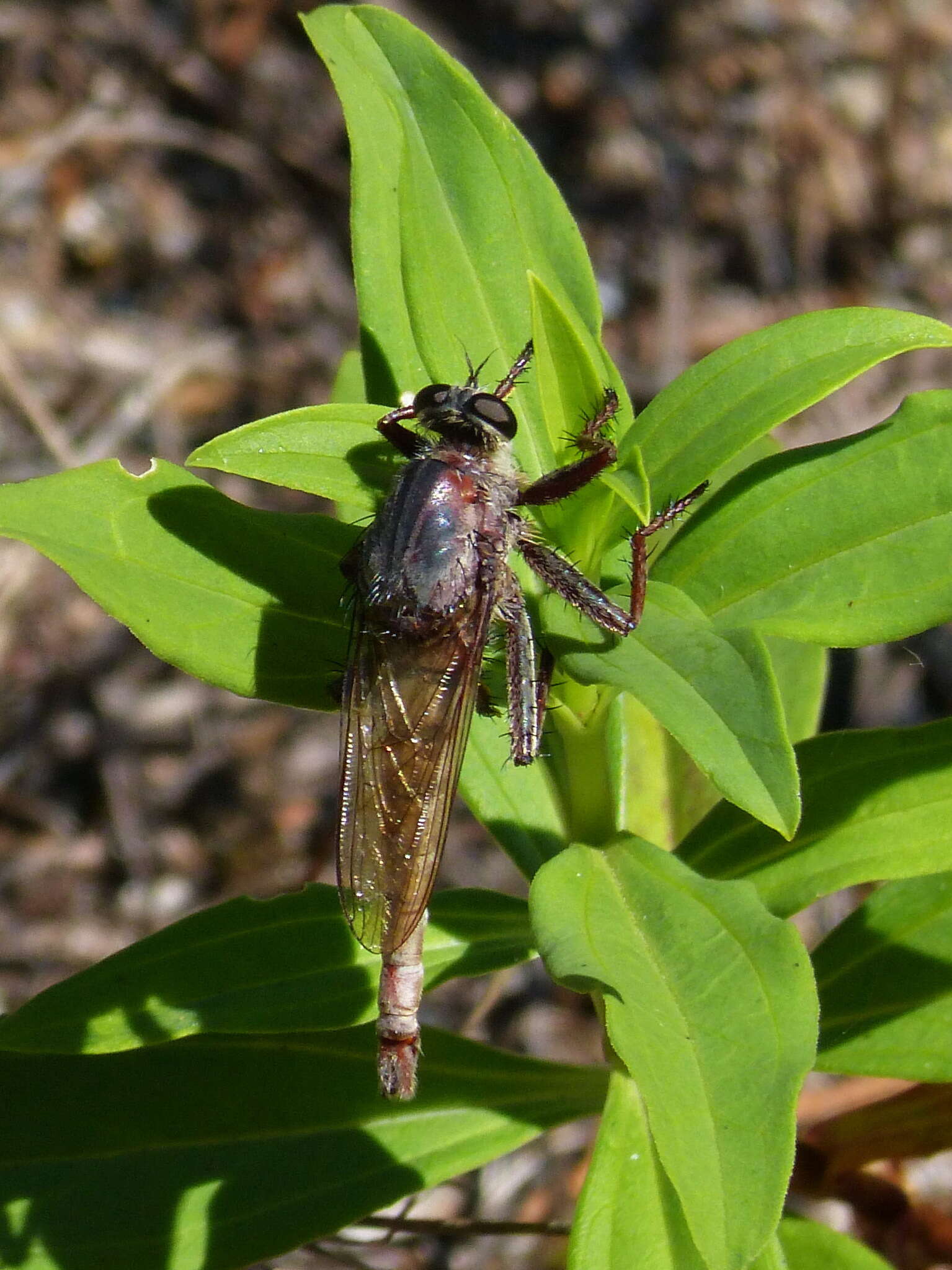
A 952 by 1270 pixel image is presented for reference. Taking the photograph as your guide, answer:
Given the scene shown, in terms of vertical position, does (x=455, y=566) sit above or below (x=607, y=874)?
above

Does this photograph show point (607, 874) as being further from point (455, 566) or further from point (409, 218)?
point (409, 218)

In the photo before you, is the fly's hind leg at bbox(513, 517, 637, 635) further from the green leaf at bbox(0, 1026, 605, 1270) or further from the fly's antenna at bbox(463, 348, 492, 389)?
the green leaf at bbox(0, 1026, 605, 1270)

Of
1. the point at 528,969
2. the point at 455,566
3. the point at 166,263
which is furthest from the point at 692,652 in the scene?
the point at 166,263

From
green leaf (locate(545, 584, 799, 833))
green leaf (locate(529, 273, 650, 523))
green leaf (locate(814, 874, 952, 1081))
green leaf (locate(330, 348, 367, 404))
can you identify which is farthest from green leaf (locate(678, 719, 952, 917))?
green leaf (locate(330, 348, 367, 404))

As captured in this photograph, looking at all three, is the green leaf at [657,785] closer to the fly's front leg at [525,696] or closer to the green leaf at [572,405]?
the fly's front leg at [525,696]

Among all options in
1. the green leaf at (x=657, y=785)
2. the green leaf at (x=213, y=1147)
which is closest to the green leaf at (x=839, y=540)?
the green leaf at (x=657, y=785)
